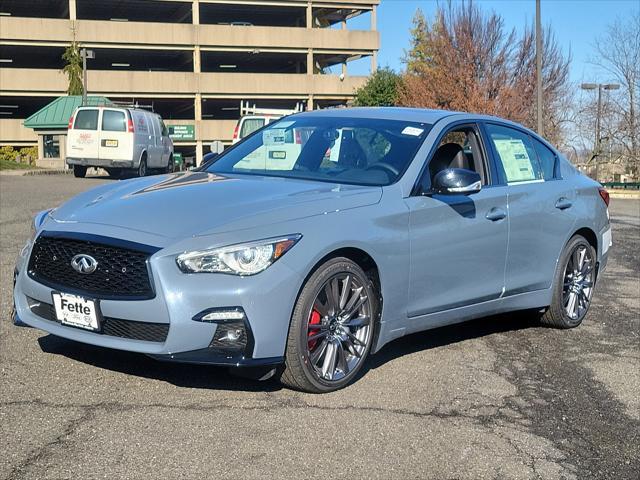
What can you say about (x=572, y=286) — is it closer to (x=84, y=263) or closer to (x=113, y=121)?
(x=84, y=263)

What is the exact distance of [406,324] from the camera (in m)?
5.23


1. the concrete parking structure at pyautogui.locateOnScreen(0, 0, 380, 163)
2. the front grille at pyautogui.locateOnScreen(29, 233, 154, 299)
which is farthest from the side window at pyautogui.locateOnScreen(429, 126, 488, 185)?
the concrete parking structure at pyautogui.locateOnScreen(0, 0, 380, 163)

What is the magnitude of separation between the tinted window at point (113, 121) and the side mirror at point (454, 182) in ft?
62.6

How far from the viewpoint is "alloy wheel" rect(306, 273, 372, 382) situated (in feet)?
15.1

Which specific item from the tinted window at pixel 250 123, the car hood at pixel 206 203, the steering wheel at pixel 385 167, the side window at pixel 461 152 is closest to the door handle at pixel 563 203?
the side window at pixel 461 152

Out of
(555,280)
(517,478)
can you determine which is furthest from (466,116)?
(517,478)

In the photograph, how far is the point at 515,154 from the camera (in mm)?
6434

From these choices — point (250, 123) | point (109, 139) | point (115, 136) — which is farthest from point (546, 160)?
point (109, 139)

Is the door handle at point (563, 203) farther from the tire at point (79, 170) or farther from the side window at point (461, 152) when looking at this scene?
the tire at point (79, 170)

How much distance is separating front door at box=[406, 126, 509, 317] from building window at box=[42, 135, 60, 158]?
141 ft

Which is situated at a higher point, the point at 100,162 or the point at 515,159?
the point at 515,159

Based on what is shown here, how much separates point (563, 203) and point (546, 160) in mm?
419

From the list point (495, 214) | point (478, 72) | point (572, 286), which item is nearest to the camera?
point (495, 214)

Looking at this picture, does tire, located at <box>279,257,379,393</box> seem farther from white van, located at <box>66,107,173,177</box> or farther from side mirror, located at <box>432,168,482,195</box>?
white van, located at <box>66,107,173,177</box>
